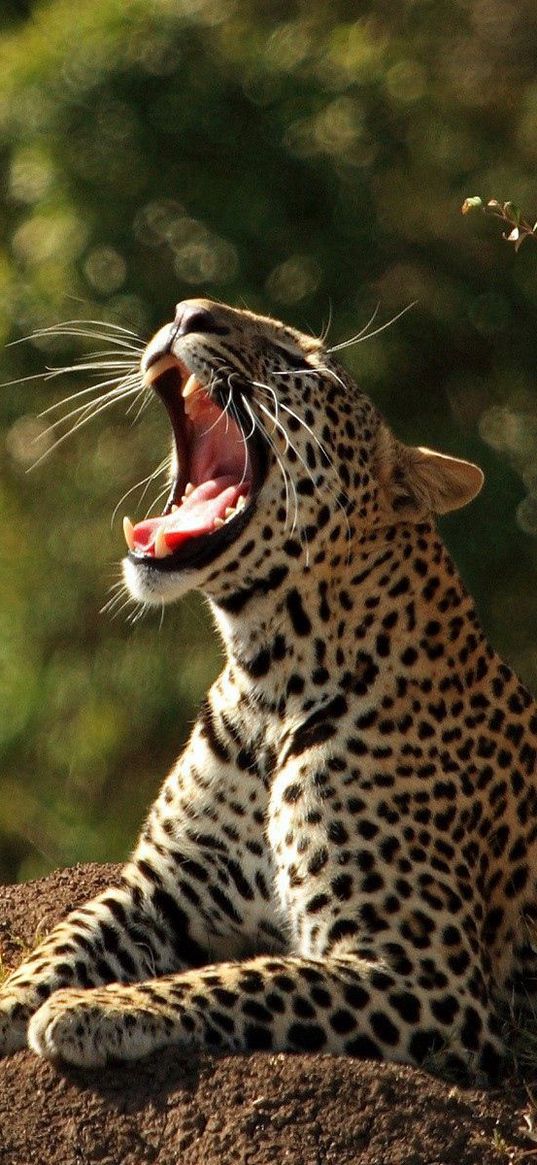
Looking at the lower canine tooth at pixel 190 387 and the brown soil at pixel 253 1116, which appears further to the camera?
the lower canine tooth at pixel 190 387

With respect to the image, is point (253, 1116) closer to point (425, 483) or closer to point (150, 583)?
point (150, 583)

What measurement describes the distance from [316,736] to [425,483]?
3.19 ft

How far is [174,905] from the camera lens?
678cm

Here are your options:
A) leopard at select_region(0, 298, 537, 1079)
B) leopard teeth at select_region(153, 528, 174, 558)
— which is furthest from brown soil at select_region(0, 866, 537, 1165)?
leopard teeth at select_region(153, 528, 174, 558)

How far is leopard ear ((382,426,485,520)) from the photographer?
6891 mm

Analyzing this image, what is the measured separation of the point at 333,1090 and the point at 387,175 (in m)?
10.3

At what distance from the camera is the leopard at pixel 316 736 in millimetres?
6219

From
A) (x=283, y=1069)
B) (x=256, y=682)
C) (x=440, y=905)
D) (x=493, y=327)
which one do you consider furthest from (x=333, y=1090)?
(x=493, y=327)

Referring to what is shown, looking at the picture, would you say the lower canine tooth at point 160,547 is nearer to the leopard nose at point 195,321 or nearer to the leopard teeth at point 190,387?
the leopard teeth at point 190,387

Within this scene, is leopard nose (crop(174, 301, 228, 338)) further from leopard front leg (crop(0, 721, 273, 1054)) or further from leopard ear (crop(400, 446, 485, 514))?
leopard front leg (crop(0, 721, 273, 1054))

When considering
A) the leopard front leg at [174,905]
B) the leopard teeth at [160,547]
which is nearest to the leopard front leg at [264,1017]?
the leopard front leg at [174,905]

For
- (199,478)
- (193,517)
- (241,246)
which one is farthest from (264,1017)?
(241,246)

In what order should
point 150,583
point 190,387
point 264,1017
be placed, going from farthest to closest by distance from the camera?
point 190,387 → point 150,583 → point 264,1017

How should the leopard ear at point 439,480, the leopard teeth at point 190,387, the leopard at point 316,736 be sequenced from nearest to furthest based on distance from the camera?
the leopard at point 316,736
the leopard teeth at point 190,387
the leopard ear at point 439,480
